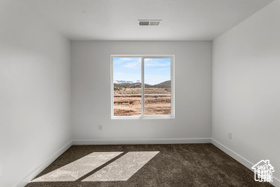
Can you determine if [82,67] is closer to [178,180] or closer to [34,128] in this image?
[34,128]

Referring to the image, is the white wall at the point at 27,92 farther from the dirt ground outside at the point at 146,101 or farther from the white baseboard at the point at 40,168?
the dirt ground outside at the point at 146,101

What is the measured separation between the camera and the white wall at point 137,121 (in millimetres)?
4277

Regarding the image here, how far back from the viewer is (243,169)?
2.90 meters

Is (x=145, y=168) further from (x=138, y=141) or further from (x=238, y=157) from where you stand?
(x=238, y=157)

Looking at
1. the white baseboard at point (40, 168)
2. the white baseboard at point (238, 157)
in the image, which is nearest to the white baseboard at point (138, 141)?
the white baseboard at point (238, 157)

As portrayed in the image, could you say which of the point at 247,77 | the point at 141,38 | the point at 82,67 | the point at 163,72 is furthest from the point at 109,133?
the point at 247,77

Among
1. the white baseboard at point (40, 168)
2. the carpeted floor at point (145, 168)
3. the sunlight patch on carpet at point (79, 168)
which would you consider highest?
the white baseboard at point (40, 168)

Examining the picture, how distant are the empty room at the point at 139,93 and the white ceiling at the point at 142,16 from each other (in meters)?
0.02

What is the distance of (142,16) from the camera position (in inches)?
113

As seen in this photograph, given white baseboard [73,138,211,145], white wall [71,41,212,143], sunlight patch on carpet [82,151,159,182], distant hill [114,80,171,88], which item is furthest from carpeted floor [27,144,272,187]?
distant hill [114,80,171,88]

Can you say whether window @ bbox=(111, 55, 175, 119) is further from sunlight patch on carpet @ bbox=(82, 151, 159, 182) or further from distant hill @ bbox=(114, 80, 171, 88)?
sunlight patch on carpet @ bbox=(82, 151, 159, 182)

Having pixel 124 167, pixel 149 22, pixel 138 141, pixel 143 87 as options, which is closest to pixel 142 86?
pixel 143 87

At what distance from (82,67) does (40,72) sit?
1.45 metres

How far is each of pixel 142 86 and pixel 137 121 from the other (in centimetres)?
90
